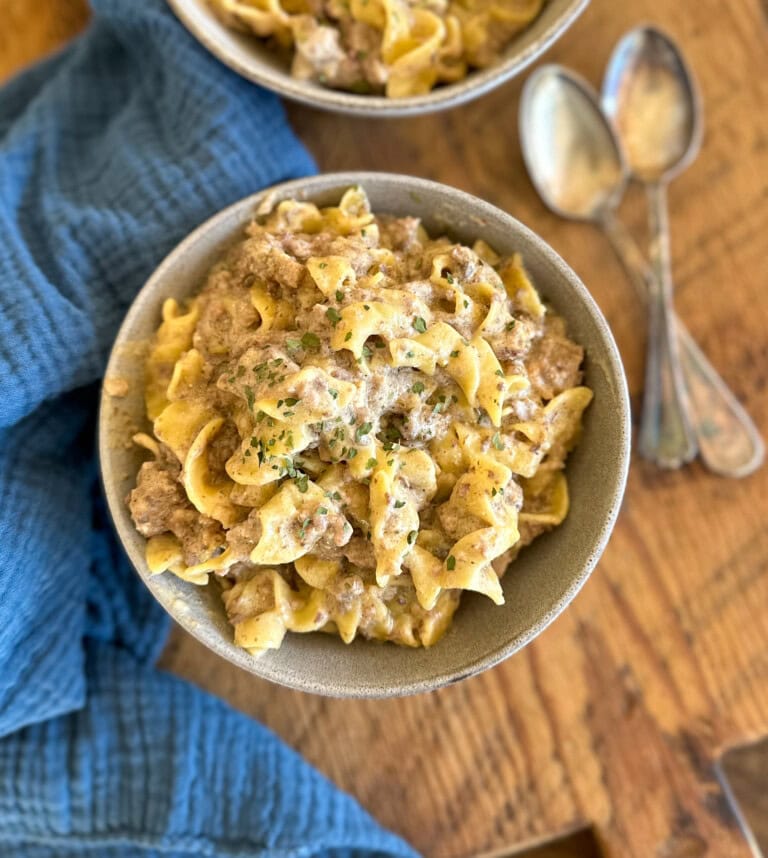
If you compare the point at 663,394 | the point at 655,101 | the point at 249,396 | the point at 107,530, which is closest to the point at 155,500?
the point at 249,396

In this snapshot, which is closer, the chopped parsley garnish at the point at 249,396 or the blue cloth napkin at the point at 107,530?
the chopped parsley garnish at the point at 249,396

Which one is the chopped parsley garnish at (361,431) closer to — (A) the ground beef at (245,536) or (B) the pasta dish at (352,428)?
(B) the pasta dish at (352,428)

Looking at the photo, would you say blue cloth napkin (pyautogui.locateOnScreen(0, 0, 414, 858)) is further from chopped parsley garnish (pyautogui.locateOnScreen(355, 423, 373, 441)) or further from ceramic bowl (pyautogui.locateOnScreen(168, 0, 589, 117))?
chopped parsley garnish (pyautogui.locateOnScreen(355, 423, 373, 441))

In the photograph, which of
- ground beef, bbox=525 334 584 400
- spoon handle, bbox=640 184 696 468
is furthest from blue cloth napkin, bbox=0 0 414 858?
spoon handle, bbox=640 184 696 468

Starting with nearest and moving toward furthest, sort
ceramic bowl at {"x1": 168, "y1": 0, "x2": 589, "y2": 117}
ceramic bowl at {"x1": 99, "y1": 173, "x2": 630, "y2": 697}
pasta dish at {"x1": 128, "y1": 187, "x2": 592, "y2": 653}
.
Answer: pasta dish at {"x1": 128, "y1": 187, "x2": 592, "y2": 653} < ceramic bowl at {"x1": 99, "y1": 173, "x2": 630, "y2": 697} < ceramic bowl at {"x1": 168, "y1": 0, "x2": 589, "y2": 117}

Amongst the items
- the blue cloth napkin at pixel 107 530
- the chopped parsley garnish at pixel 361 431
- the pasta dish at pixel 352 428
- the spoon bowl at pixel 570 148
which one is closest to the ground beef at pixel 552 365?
the pasta dish at pixel 352 428

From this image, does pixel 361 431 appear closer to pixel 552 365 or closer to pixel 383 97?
pixel 552 365

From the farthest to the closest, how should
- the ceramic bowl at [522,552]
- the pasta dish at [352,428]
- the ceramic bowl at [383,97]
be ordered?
the ceramic bowl at [383,97] < the ceramic bowl at [522,552] < the pasta dish at [352,428]

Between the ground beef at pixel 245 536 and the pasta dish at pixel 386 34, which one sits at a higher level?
the pasta dish at pixel 386 34
